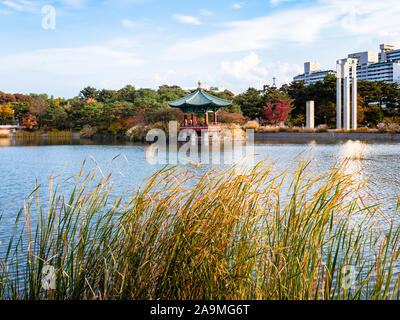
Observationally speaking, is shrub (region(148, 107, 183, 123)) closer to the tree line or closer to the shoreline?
the tree line

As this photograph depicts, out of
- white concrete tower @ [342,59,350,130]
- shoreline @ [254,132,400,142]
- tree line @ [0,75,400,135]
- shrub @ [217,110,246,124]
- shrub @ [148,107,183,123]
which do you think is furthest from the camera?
shrub @ [217,110,246,124]

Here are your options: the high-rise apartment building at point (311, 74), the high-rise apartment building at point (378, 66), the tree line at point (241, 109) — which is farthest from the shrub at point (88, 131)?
the high-rise apartment building at point (311, 74)

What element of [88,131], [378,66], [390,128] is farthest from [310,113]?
[378,66]

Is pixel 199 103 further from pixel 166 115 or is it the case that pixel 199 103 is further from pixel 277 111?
pixel 277 111

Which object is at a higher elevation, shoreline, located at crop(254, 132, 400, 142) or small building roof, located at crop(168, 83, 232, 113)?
small building roof, located at crop(168, 83, 232, 113)

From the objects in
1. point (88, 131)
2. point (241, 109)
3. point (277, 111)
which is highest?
point (241, 109)

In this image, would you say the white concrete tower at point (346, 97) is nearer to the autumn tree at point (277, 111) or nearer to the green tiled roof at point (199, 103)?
the autumn tree at point (277, 111)

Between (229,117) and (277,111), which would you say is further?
(277,111)

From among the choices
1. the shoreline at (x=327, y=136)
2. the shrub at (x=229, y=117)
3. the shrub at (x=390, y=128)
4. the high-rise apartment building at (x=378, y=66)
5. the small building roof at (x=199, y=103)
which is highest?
the high-rise apartment building at (x=378, y=66)

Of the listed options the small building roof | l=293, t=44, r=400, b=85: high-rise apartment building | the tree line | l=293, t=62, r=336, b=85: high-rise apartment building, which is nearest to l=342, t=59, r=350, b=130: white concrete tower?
the tree line

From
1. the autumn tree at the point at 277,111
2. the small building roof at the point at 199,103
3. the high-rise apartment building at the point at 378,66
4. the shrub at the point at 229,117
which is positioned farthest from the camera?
the high-rise apartment building at the point at 378,66

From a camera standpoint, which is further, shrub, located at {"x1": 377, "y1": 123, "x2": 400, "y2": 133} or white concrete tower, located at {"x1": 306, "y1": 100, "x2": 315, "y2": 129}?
white concrete tower, located at {"x1": 306, "y1": 100, "x2": 315, "y2": 129}

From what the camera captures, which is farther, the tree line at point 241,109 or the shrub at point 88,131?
the shrub at point 88,131
